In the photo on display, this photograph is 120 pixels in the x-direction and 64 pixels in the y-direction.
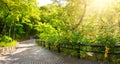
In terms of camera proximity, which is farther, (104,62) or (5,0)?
(5,0)

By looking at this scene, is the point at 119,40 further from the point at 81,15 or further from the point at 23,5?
the point at 23,5

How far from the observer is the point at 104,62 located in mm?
11656

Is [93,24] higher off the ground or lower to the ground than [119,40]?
higher

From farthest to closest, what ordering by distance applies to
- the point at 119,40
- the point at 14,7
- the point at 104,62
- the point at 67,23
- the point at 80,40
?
1. the point at 67,23
2. the point at 14,7
3. the point at 80,40
4. the point at 119,40
5. the point at 104,62

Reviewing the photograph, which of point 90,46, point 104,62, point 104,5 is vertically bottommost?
point 104,62

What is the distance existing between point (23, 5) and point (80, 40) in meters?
9.65

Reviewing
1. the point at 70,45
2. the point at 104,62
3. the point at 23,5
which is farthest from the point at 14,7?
the point at 104,62

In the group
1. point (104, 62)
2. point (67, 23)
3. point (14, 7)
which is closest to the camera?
point (104, 62)

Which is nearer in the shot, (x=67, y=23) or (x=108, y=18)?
(x=108, y=18)

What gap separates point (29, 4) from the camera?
23.8 meters

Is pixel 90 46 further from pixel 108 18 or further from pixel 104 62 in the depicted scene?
pixel 108 18

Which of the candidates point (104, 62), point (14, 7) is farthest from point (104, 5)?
point (104, 62)

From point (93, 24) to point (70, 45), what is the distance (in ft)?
26.1

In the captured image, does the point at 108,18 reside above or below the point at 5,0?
below
